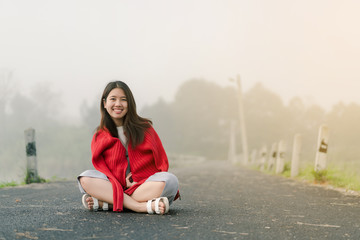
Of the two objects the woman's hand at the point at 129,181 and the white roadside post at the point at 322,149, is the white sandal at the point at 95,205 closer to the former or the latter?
the woman's hand at the point at 129,181

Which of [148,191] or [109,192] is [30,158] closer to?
[109,192]

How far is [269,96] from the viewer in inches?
2603

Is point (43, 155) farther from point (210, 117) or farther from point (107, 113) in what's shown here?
point (107, 113)

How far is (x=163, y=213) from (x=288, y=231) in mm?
1036

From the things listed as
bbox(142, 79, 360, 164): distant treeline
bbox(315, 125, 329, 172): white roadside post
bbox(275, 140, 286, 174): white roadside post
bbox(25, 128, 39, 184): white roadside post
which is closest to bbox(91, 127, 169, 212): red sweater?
bbox(25, 128, 39, 184): white roadside post

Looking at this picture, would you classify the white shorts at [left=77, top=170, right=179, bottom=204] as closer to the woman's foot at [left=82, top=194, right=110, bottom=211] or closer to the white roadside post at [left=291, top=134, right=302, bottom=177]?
the woman's foot at [left=82, top=194, right=110, bottom=211]

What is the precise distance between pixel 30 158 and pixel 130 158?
14.2ft

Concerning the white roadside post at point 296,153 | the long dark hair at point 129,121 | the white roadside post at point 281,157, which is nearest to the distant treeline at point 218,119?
the white roadside post at point 281,157

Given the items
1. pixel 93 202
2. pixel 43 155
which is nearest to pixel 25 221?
pixel 93 202

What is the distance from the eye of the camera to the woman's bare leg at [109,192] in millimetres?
3170

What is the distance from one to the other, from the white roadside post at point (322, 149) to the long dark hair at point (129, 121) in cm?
462

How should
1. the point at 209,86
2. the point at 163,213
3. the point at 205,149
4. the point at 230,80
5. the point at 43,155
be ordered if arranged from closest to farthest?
the point at 163,213, the point at 230,80, the point at 43,155, the point at 205,149, the point at 209,86

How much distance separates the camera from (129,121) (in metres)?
3.35

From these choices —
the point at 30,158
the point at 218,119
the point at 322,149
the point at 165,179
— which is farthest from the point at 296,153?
the point at 218,119
